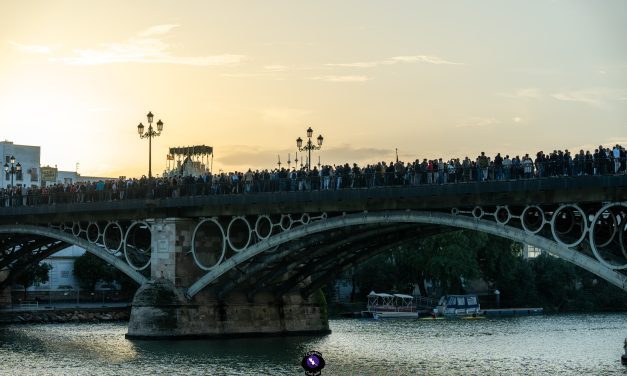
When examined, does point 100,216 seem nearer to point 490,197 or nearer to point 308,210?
point 308,210

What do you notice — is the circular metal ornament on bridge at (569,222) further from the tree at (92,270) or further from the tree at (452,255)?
the tree at (92,270)

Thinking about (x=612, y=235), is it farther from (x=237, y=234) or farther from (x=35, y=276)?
(x=35, y=276)

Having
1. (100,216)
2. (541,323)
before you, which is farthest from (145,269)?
(541,323)

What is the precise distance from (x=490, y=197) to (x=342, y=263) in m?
20.4

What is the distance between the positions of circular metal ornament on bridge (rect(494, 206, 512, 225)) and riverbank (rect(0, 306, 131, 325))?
4902 centimetres

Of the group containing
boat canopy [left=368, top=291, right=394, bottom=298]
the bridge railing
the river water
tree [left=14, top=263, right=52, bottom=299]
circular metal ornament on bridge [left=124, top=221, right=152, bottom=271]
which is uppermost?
the bridge railing

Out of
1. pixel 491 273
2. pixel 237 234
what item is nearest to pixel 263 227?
pixel 237 234

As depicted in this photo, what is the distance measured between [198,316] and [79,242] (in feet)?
35.2

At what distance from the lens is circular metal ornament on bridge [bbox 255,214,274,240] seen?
65.3 meters

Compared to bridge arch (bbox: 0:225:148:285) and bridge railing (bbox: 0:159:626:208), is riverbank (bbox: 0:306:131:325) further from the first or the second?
bridge railing (bbox: 0:159:626:208)

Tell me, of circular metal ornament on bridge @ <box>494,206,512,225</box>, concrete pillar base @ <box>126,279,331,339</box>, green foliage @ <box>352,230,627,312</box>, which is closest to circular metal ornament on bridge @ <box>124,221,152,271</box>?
concrete pillar base @ <box>126,279,331,339</box>

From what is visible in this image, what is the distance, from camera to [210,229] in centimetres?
7106

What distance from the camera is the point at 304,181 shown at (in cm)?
6319

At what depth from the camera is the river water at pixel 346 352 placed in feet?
185
